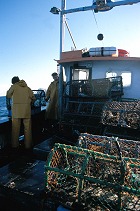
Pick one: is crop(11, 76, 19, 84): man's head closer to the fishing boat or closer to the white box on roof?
the fishing boat

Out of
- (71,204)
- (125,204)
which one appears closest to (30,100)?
(71,204)

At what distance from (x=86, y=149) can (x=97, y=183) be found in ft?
1.71

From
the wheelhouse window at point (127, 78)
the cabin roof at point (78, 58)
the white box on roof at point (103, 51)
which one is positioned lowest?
the wheelhouse window at point (127, 78)

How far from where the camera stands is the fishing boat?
10.5 feet

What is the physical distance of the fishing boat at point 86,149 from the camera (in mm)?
3197

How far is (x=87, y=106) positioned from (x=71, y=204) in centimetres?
376

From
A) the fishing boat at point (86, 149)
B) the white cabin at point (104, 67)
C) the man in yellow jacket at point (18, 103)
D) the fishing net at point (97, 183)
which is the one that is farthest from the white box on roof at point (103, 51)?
the fishing net at point (97, 183)

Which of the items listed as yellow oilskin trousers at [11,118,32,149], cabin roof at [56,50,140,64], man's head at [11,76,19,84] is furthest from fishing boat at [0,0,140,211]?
man's head at [11,76,19,84]

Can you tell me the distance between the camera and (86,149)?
128 inches

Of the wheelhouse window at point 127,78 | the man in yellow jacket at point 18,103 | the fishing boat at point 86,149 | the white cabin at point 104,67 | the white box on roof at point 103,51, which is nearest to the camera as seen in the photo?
the fishing boat at point 86,149

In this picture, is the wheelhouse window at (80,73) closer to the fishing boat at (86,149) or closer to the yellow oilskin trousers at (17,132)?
the fishing boat at (86,149)

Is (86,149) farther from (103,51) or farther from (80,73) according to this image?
(80,73)

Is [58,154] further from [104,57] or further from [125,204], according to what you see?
[104,57]

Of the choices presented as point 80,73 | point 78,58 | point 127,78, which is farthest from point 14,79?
point 127,78
